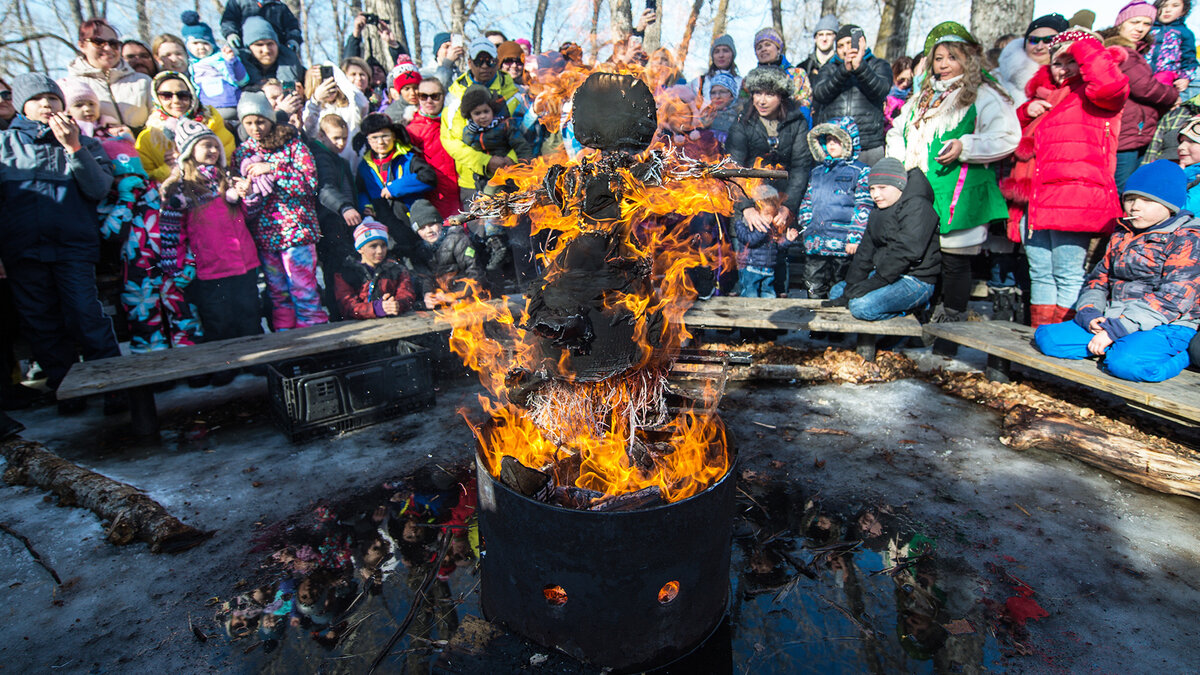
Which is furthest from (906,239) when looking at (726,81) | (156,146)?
(156,146)

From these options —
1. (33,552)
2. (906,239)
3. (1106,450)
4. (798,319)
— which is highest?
(906,239)

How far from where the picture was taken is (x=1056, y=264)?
5781 millimetres

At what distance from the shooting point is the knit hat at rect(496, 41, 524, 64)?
7.90 meters

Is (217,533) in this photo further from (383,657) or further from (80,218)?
(80,218)

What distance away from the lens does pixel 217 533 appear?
3.65 meters

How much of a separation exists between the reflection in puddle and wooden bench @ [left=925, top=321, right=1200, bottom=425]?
208cm

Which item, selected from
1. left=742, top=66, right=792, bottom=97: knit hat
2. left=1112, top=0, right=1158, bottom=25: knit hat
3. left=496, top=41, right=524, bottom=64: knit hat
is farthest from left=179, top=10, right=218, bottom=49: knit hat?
left=1112, top=0, right=1158, bottom=25: knit hat

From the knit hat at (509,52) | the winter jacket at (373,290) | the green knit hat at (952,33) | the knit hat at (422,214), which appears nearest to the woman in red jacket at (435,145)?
the knit hat at (422,214)

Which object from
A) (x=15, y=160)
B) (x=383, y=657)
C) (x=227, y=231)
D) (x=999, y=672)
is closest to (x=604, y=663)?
(x=383, y=657)

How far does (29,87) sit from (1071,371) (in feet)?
29.1

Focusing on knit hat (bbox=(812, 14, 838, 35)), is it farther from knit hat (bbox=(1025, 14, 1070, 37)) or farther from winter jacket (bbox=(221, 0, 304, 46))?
winter jacket (bbox=(221, 0, 304, 46))

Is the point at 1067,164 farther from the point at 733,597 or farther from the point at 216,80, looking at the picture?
the point at 216,80

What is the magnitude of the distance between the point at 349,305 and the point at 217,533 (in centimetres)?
329

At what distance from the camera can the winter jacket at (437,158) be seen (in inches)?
279
